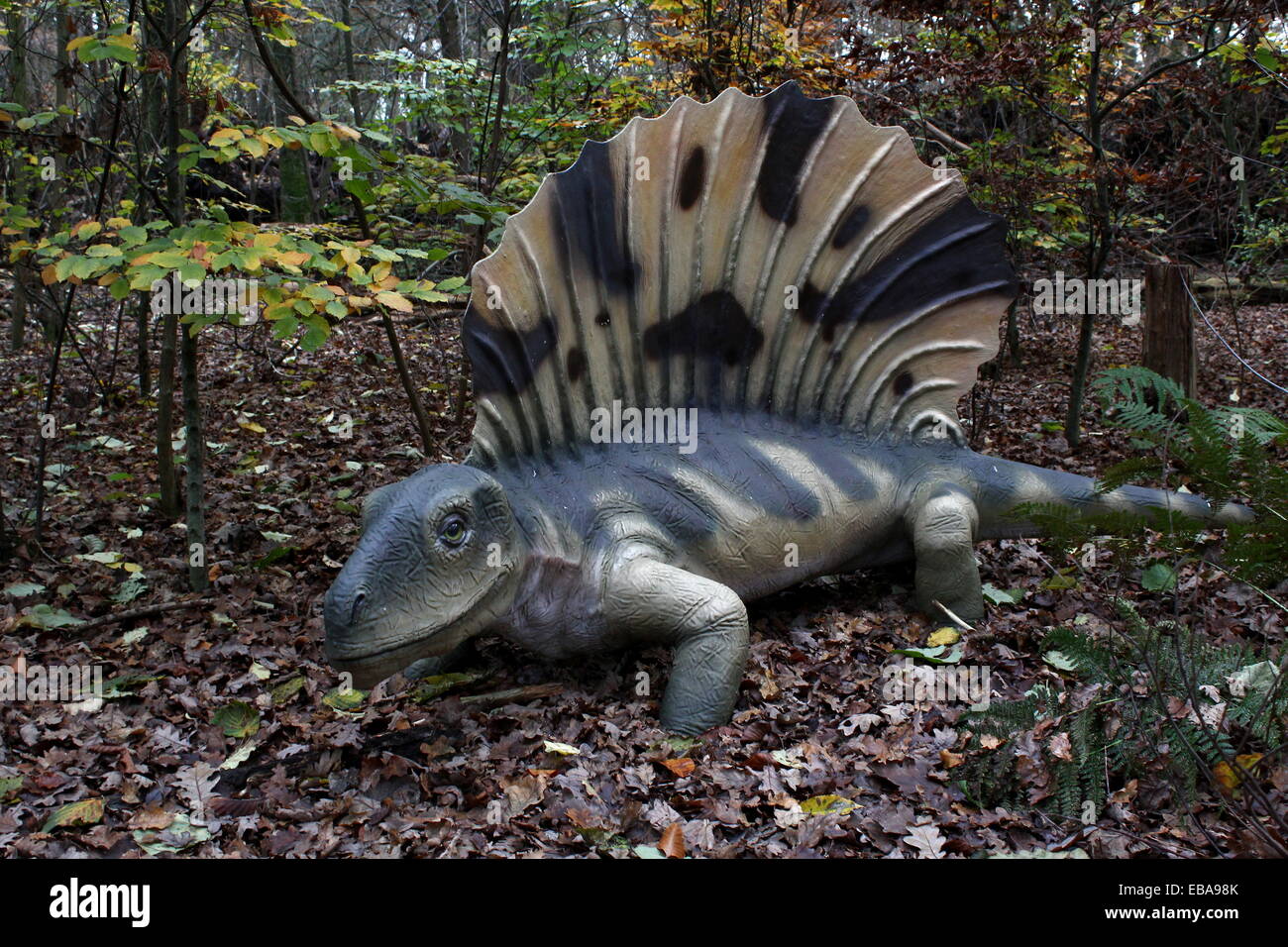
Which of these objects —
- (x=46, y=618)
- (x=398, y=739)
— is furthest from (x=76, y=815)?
(x=46, y=618)

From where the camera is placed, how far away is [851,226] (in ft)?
14.9

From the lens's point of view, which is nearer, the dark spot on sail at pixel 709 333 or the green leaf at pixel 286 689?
the green leaf at pixel 286 689

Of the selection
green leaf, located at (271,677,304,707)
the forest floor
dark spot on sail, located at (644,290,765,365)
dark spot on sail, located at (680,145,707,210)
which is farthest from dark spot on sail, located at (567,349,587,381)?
green leaf, located at (271,677,304,707)

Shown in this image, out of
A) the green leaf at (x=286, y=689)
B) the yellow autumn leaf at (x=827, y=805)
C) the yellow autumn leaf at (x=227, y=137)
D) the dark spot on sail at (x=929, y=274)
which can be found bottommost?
the yellow autumn leaf at (x=827, y=805)

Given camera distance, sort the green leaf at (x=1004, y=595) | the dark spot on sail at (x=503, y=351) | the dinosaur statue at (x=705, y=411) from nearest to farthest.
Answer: the dinosaur statue at (x=705, y=411) < the dark spot on sail at (x=503, y=351) < the green leaf at (x=1004, y=595)

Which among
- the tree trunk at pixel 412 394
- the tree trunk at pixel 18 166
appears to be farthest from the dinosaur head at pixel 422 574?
the tree trunk at pixel 18 166

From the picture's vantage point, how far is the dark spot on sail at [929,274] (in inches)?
184

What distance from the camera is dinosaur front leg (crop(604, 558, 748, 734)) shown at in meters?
3.80

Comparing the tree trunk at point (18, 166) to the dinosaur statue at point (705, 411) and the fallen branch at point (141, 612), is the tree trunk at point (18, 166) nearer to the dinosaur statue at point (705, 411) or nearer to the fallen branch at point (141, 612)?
the fallen branch at point (141, 612)

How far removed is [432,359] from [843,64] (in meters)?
4.89

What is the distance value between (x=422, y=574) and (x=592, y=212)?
1.59 meters

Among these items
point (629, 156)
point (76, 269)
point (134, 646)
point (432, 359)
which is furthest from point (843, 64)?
point (134, 646)

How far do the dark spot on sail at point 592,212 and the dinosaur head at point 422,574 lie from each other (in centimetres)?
101

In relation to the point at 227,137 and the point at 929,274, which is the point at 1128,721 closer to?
the point at 929,274
